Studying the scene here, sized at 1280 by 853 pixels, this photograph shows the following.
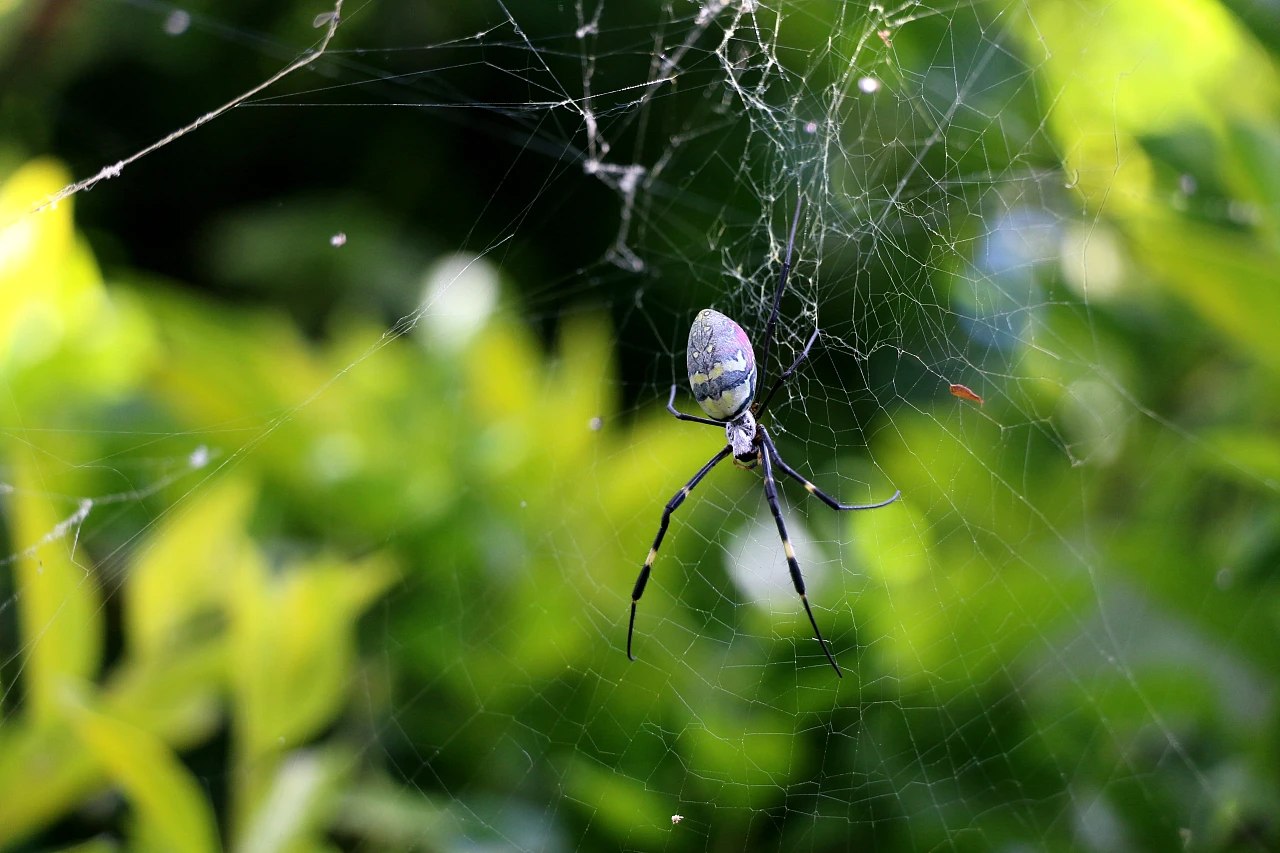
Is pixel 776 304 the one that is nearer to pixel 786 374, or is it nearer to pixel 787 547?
pixel 786 374

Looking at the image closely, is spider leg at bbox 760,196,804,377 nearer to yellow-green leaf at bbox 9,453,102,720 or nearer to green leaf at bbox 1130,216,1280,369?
green leaf at bbox 1130,216,1280,369

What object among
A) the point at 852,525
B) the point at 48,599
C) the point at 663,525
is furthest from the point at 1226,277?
the point at 48,599

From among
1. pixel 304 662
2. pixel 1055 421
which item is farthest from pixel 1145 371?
pixel 304 662

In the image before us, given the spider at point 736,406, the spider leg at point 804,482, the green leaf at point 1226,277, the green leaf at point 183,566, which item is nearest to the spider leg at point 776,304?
the spider at point 736,406

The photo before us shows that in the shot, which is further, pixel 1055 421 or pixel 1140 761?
pixel 1055 421

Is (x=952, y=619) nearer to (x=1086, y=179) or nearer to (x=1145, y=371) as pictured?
(x=1145, y=371)

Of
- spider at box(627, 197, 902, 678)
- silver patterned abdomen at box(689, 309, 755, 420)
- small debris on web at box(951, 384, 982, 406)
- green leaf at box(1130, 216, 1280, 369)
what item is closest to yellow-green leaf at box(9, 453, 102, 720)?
spider at box(627, 197, 902, 678)

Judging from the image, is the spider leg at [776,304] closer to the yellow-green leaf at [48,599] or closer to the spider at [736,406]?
the spider at [736,406]
